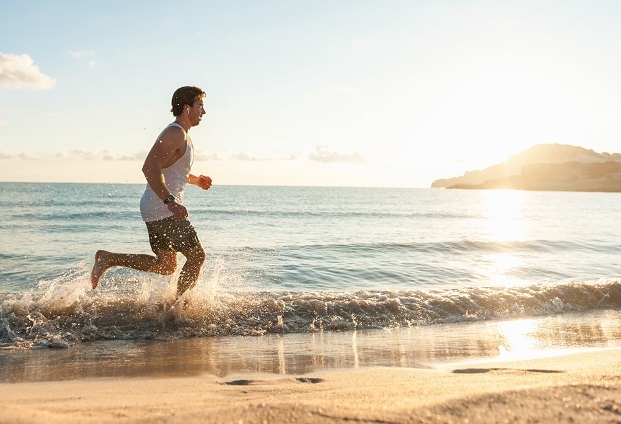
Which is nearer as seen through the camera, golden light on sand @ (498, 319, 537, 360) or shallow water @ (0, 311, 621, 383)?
shallow water @ (0, 311, 621, 383)

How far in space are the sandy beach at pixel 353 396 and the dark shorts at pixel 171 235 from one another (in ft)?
4.90

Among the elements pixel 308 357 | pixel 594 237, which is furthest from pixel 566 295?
pixel 594 237

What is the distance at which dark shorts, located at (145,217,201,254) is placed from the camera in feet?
16.0

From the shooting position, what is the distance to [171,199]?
15.0 feet

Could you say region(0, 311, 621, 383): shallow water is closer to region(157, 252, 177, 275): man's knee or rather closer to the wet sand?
the wet sand

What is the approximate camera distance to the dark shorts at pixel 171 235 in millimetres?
4891

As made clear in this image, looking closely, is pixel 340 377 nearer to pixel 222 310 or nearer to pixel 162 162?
pixel 162 162

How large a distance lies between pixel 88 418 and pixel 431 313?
5.24 m

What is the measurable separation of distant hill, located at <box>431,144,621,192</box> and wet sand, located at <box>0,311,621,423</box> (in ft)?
435

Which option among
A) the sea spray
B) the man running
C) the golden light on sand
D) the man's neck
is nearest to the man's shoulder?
the man running

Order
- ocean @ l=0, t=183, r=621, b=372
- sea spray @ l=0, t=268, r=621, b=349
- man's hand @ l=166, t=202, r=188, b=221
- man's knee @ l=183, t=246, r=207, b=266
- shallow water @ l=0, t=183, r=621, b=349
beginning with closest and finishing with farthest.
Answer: man's hand @ l=166, t=202, r=188, b=221, man's knee @ l=183, t=246, r=207, b=266, sea spray @ l=0, t=268, r=621, b=349, ocean @ l=0, t=183, r=621, b=372, shallow water @ l=0, t=183, r=621, b=349

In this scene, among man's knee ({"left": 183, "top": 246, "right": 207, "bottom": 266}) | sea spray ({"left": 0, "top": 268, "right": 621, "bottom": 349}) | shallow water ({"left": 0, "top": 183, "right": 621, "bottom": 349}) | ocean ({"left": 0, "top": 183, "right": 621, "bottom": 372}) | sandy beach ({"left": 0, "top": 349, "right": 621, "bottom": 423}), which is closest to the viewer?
sandy beach ({"left": 0, "top": 349, "right": 621, "bottom": 423})

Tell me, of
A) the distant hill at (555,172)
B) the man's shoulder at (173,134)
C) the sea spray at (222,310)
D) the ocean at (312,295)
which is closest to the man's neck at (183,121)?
the man's shoulder at (173,134)

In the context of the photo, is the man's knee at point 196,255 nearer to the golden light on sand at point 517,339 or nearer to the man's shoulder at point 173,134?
the man's shoulder at point 173,134
